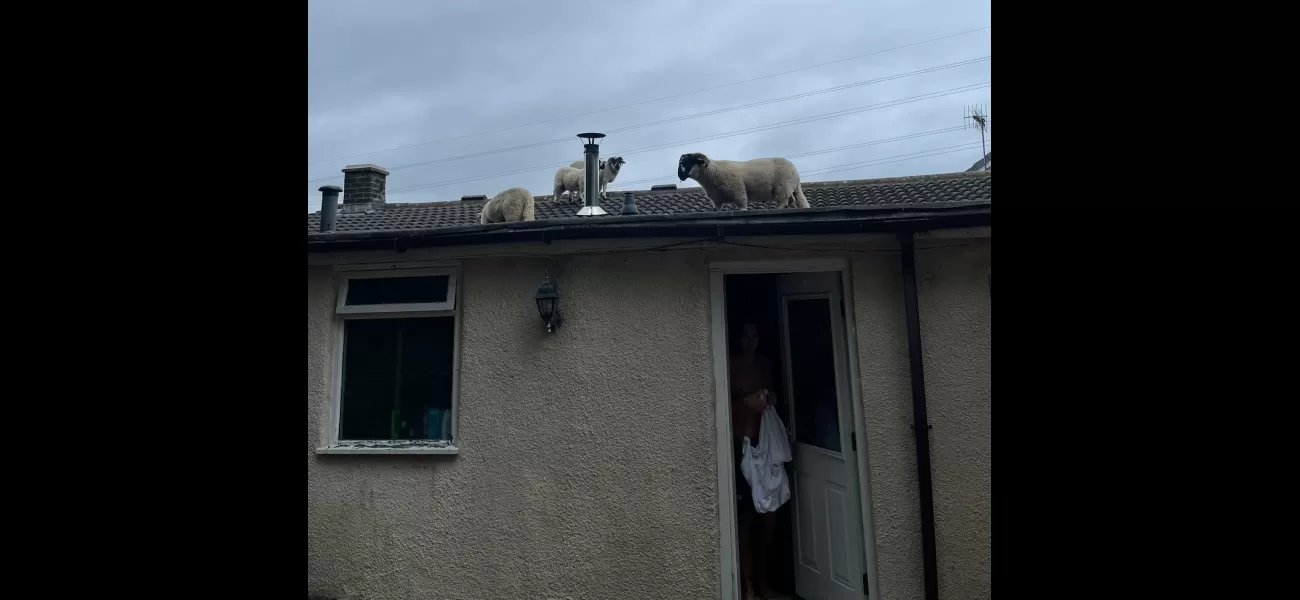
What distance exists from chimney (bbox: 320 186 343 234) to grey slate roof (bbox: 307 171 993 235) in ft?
0.57

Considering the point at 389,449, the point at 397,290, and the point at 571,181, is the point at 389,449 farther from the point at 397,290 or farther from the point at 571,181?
the point at 571,181

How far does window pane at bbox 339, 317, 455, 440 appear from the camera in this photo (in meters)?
5.32

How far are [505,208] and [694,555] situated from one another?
5284mm

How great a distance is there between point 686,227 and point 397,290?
2.39m

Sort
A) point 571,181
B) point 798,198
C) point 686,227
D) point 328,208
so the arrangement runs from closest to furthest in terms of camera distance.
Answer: point 686,227 → point 798,198 → point 328,208 → point 571,181

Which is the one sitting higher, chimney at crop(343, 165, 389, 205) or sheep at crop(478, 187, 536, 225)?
chimney at crop(343, 165, 389, 205)

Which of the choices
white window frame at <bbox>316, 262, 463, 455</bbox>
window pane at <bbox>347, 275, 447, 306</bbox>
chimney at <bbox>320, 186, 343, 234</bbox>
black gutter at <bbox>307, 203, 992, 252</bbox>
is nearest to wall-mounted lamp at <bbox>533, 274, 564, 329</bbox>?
black gutter at <bbox>307, 203, 992, 252</bbox>

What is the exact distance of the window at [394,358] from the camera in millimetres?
5297

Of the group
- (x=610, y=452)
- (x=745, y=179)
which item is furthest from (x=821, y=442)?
(x=745, y=179)

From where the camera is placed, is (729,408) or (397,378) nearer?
(729,408)

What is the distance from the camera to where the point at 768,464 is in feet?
16.7

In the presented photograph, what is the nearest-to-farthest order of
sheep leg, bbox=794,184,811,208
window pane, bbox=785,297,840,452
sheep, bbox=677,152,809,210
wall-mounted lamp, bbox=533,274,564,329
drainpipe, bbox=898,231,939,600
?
drainpipe, bbox=898,231,939,600 → wall-mounted lamp, bbox=533,274,564,329 → window pane, bbox=785,297,840,452 → sheep, bbox=677,152,809,210 → sheep leg, bbox=794,184,811,208

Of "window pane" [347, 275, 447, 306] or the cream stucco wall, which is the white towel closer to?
the cream stucco wall

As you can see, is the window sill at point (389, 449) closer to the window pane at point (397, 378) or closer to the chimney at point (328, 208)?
the window pane at point (397, 378)
